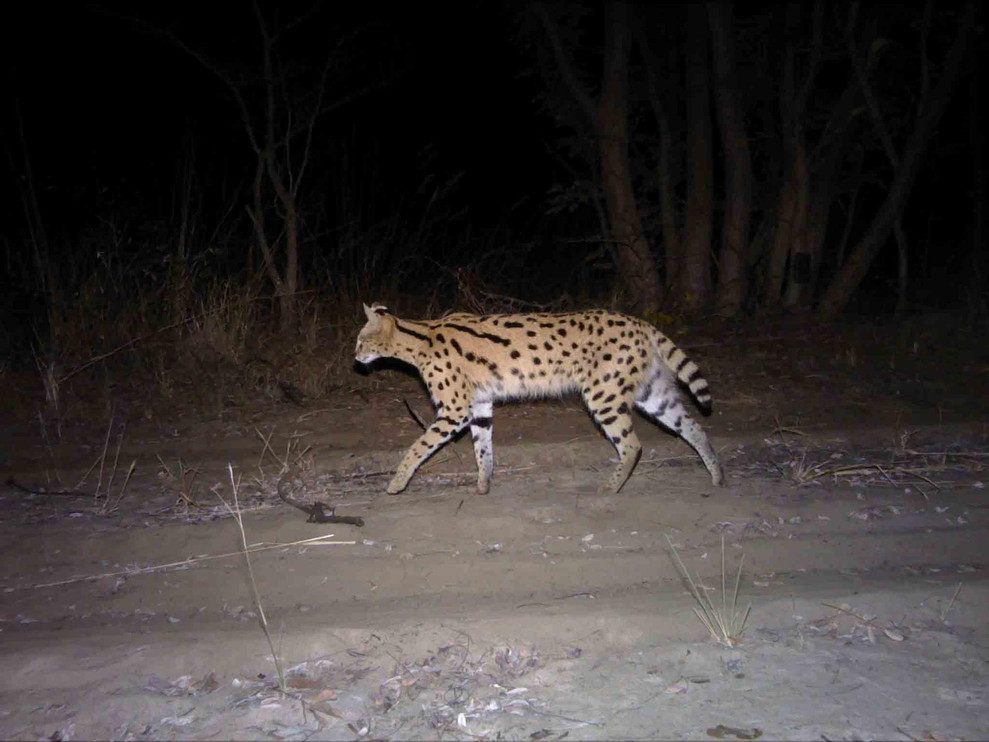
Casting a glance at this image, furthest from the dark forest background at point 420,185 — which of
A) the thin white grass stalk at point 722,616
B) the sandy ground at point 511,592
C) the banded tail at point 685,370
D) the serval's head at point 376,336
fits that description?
the thin white grass stalk at point 722,616

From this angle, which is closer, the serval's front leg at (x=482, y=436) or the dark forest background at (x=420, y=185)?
the serval's front leg at (x=482, y=436)

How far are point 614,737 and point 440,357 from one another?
457 centimetres

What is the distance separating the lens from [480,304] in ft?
37.7

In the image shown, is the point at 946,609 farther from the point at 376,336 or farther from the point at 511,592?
the point at 376,336

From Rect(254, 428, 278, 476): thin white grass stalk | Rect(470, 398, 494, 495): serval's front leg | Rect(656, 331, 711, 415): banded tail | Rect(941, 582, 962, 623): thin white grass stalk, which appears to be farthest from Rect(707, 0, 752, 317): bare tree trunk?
Rect(941, 582, 962, 623): thin white grass stalk

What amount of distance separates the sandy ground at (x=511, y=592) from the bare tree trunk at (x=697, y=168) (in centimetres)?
451

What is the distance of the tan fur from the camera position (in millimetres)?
7965

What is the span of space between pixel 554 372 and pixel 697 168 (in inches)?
247

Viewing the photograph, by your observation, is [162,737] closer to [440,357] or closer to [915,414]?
[440,357]

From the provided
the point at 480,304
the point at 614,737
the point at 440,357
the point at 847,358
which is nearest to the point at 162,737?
the point at 614,737

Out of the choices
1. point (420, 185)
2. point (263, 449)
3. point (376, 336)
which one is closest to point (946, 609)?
point (376, 336)

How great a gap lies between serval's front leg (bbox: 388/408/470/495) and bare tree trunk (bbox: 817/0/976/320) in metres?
7.09

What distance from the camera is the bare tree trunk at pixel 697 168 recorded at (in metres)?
13.3

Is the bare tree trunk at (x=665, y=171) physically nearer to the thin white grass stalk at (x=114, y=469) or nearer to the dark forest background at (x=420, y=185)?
the dark forest background at (x=420, y=185)
